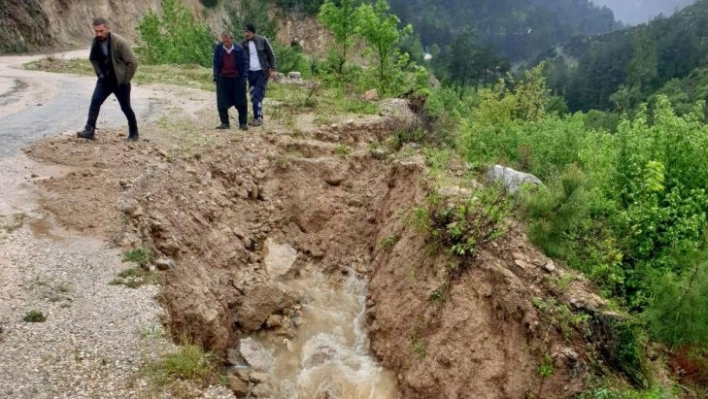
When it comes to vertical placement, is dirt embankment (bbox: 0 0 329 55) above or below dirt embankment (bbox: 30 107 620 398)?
above

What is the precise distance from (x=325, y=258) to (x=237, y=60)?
3886 millimetres

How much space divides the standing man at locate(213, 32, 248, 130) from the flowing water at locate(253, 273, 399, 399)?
149 inches

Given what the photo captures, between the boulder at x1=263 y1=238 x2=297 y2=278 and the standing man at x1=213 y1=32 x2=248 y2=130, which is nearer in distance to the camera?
the boulder at x1=263 y1=238 x2=297 y2=278

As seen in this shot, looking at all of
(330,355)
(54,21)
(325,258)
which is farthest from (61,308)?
(54,21)

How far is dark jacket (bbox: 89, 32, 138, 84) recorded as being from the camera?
7.35 metres

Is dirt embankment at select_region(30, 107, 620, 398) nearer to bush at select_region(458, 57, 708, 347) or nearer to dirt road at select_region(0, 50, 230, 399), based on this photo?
dirt road at select_region(0, 50, 230, 399)

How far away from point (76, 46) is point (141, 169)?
87.7 ft

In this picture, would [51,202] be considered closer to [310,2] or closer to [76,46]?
[76,46]

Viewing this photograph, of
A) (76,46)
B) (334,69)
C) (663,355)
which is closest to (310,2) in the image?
(76,46)

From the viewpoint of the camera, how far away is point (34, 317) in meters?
4.51

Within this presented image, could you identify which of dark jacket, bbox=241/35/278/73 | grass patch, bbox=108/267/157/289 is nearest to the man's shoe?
dark jacket, bbox=241/35/278/73

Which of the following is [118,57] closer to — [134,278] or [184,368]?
[134,278]

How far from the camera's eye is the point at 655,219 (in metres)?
6.98

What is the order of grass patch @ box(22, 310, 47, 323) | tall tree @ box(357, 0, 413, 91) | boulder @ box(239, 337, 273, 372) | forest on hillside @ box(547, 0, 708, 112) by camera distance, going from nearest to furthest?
grass patch @ box(22, 310, 47, 323) → boulder @ box(239, 337, 273, 372) → tall tree @ box(357, 0, 413, 91) → forest on hillside @ box(547, 0, 708, 112)
